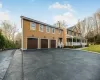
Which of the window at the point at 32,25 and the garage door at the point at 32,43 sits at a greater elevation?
the window at the point at 32,25

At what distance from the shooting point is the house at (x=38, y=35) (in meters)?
17.6

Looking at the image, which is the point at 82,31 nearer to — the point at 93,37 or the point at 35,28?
the point at 93,37

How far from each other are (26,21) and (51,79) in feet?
49.5

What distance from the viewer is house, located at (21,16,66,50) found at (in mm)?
17606

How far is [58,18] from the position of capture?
1811 inches

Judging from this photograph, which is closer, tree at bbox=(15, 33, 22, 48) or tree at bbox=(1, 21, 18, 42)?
tree at bbox=(15, 33, 22, 48)

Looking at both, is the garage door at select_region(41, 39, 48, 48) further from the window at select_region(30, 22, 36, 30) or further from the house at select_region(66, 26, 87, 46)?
the house at select_region(66, 26, 87, 46)

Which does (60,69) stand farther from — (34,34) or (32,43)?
(34,34)

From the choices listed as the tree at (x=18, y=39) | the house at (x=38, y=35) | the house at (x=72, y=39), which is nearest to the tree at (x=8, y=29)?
the tree at (x=18, y=39)

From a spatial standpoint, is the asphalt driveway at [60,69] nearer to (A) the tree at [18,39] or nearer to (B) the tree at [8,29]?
(A) the tree at [18,39]

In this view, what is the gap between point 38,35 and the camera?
19859mm

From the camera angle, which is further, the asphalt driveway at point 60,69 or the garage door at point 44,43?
the garage door at point 44,43

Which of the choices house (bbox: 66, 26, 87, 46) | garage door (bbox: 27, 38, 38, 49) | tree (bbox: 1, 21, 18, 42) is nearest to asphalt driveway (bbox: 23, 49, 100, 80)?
garage door (bbox: 27, 38, 38, 49)

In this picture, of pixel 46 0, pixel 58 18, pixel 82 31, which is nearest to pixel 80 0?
pixel 46 0
